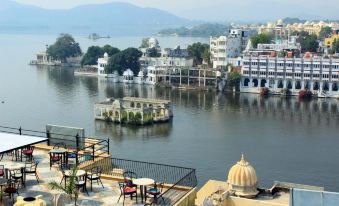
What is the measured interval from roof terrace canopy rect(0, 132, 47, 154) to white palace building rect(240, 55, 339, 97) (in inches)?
2246

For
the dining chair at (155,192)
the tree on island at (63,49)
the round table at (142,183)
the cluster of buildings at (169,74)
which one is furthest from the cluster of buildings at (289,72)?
the round table at (142,183)

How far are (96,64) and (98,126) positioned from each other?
162 feet

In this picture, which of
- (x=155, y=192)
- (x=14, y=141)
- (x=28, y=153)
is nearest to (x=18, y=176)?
(x=14, y=141)

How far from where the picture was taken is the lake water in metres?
32.6

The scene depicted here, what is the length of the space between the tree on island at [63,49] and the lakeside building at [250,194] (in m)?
92.1

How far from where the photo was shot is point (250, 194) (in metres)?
16.0

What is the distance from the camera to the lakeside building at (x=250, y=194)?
11.1 meters

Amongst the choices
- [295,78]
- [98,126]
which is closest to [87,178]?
[98,126]

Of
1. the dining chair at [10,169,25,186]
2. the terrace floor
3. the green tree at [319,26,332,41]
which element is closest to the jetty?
the terrace floor

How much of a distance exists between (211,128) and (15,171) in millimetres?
32102

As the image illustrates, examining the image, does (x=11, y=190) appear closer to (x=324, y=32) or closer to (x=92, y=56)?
(x=92, y=56)

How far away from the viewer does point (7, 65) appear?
340ft

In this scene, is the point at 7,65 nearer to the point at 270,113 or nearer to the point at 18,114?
the point at 18,114

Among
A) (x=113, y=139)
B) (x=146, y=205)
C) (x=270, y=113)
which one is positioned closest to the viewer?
(x=146, y=205)
